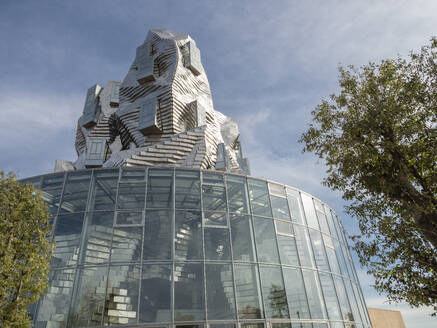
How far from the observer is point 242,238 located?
14961 mm

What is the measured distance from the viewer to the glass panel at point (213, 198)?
50.9 ft

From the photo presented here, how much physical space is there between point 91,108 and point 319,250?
30.4 meters

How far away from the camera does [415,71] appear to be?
9.06 metres

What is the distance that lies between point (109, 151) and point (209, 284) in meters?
22.1

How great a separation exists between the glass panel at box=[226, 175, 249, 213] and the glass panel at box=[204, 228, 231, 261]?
59.0 inches

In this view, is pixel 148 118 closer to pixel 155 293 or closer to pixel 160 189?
pixel 160 189

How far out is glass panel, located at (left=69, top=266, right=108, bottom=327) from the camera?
12.1m

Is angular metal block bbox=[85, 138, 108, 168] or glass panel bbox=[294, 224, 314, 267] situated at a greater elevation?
angular metal block bbox=[85, 138, 108, 168]

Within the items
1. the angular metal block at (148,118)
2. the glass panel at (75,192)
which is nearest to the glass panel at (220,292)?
the glass panel at (75,192)

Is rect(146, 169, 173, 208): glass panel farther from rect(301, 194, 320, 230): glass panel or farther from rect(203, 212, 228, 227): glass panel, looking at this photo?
rect(301, 194, 320, 230): glass panel

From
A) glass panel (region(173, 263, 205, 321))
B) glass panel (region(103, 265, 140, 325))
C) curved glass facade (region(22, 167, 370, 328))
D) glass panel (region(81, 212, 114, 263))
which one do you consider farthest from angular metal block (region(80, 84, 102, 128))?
glass panel (region(173, 263, 205, 321))

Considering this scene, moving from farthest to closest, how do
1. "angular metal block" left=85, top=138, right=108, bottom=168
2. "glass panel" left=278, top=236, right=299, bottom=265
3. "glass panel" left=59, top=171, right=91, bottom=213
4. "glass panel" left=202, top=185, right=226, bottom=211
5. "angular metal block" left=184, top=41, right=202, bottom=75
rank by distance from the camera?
1. "angular metal block" left=184, top=41, right=202, bottom=75
2. "angular metal block" left=85, top=138, right=108, bottom=168
3. "glass panel" left=202, top=185, right=226, bottom=211
4. "glass panel" left=278, top=236, right=299, bottom=265
5. "glass panel" left=59, top=171, right=91, bottom=213

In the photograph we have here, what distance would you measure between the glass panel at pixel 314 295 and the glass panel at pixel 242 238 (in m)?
3.01

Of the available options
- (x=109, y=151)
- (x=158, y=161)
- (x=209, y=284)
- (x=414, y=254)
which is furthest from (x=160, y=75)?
(x=414, y=254)
